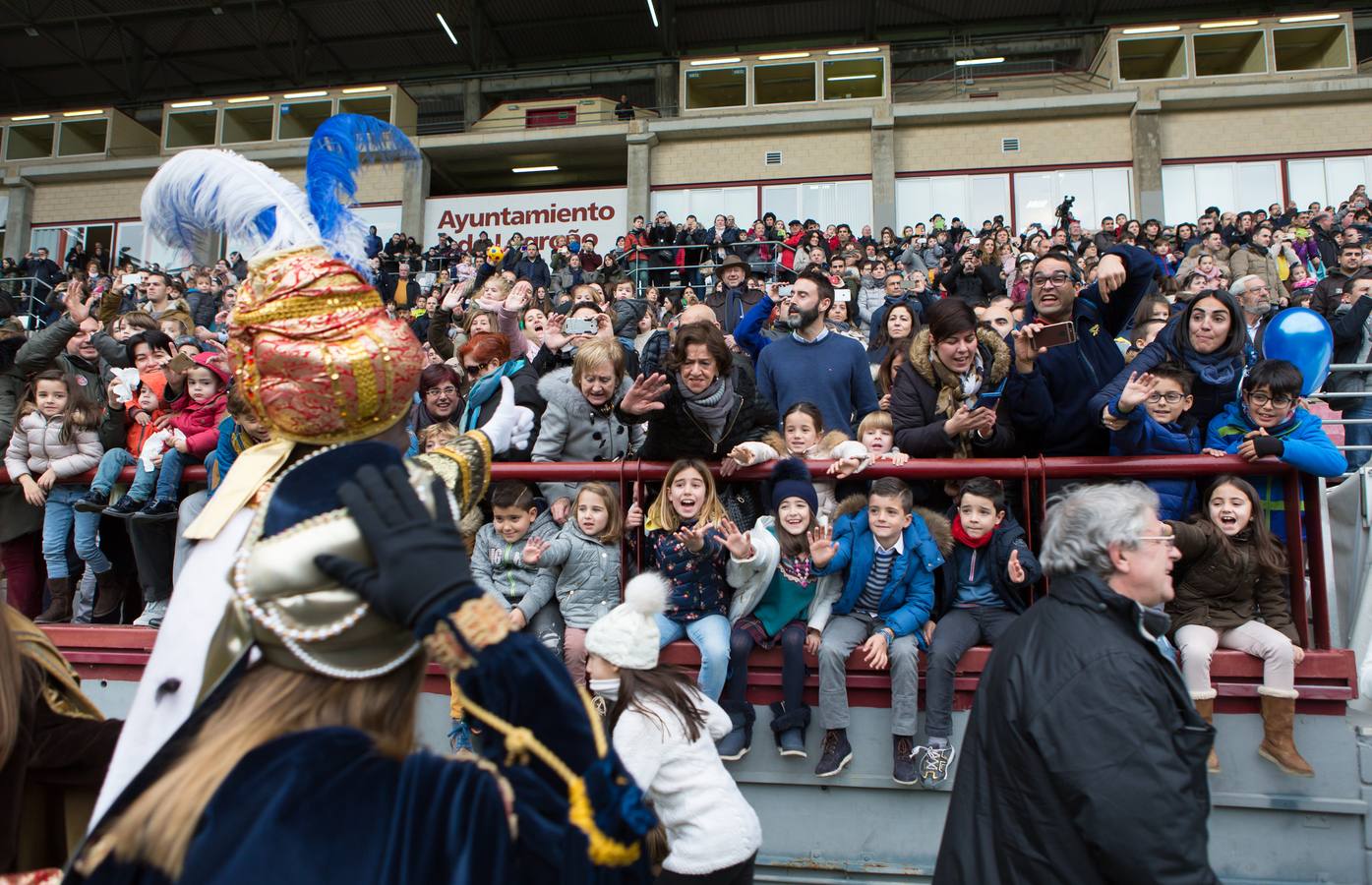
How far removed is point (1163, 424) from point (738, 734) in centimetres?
260

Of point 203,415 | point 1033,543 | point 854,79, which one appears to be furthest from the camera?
point 854,79

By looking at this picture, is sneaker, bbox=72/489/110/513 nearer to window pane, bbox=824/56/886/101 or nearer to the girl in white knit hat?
the girl in white knit hat

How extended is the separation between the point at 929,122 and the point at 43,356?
855 inches

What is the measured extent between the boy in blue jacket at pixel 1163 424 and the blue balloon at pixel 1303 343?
2.01ft

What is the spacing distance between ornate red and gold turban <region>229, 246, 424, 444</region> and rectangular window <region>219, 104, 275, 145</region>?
29768 millimetres

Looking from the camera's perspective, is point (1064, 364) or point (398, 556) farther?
point (1064, 364)

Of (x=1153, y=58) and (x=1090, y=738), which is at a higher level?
(x=1153, y=58)

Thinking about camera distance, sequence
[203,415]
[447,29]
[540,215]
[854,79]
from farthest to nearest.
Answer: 1. [447,29]
2. [540,215]
3. [854,79]
4. [203,415]

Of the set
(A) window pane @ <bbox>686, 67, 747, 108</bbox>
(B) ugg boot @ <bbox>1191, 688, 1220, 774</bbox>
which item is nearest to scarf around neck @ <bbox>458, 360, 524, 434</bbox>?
(B) ugg boot @ <bbox>1191, 688, 1220, 774</bbox>

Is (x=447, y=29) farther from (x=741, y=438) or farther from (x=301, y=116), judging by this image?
(x=741, y=438)

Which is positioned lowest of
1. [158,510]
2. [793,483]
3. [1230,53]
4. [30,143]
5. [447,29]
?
[158,510]

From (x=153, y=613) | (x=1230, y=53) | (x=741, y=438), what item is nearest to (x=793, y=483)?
(x=741, y=438)

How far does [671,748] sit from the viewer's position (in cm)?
328

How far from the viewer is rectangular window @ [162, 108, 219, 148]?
28.5m
